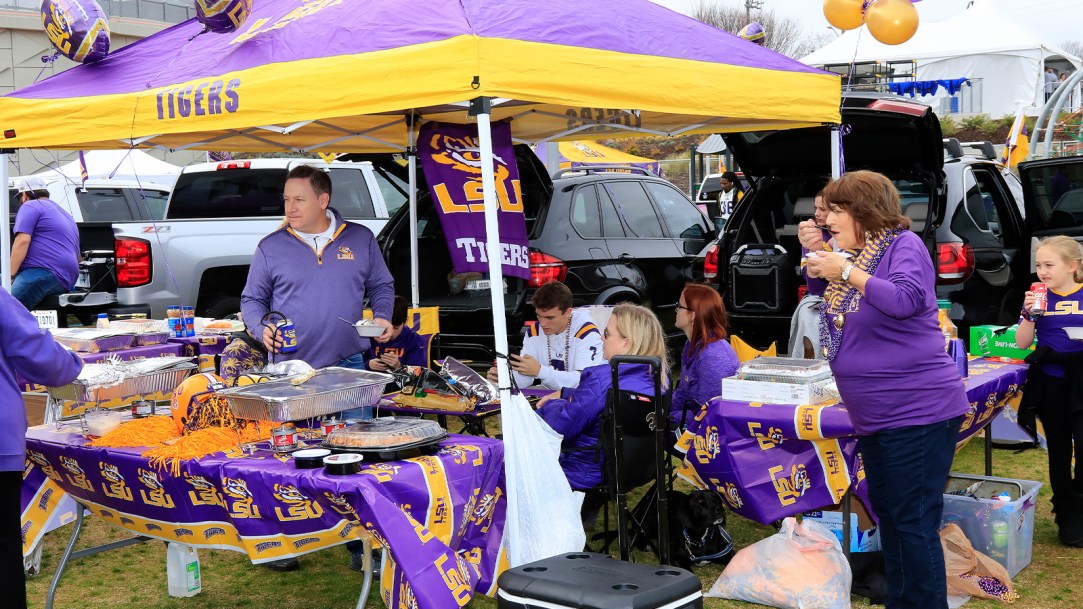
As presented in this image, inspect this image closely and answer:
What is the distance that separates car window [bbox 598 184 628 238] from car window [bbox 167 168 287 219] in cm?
341

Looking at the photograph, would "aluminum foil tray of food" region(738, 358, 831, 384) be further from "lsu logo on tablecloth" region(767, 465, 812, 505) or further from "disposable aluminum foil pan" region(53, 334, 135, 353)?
"disposable aluminum foil pan" region(53, 334, 135, 353)

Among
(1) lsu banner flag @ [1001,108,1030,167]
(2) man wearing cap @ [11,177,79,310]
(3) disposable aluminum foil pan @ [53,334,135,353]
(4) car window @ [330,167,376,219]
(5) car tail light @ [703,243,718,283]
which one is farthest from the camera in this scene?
(1) lsu banner flag @ [1001,108,1030,167]

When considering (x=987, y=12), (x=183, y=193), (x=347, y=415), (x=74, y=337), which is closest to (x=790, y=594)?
(x=347, y=415)

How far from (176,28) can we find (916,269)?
383cm

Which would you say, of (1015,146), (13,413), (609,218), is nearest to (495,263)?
(13,413)

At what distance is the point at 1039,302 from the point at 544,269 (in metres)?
3.10

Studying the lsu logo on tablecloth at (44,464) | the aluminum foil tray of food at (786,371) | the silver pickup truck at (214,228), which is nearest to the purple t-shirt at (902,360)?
the aluminum foil tray of food at (786,371)

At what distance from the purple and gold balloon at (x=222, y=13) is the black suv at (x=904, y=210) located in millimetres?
3726

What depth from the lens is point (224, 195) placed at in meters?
9.62

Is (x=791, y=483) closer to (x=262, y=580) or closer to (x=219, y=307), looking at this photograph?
(x=262, y=580)

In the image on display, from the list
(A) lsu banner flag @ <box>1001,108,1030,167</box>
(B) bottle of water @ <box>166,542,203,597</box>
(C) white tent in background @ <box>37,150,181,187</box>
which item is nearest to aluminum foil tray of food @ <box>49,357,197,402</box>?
(B) bottle of water @ <box>166,542,203,597</box>

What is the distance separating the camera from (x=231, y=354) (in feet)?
16.2

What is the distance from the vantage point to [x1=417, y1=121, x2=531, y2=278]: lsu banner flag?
13.9 feet

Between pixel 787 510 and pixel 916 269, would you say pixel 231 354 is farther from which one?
pixel 916 269
